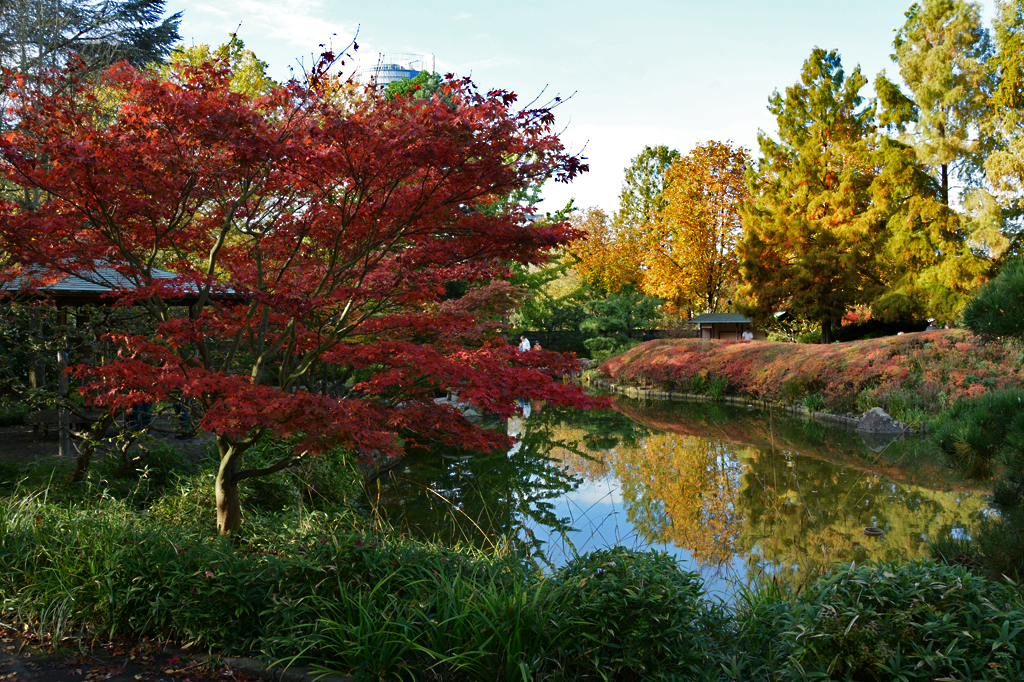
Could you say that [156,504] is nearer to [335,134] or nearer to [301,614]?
[301,614]

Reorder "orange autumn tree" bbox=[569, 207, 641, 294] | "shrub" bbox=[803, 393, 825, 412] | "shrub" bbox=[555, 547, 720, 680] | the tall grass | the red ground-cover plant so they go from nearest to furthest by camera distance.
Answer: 1. the tall grass
2. "shrub" bbox=[555, 547, 720, 680]
3. the red ground-cover plant
4. "shrub" bbox=[803, 393, 825, 412]
5. "orange autumn tree" bbox=[569, 207, 641, 294]

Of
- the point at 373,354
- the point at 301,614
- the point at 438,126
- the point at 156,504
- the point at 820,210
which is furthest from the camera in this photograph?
the point at 820,210

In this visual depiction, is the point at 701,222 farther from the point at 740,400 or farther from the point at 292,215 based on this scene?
the point at 292,215

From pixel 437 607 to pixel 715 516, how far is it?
187 inches

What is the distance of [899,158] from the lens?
68.2ft

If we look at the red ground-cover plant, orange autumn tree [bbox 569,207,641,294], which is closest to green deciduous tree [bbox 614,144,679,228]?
orange autumn tree [bbox 569,207,641,294]

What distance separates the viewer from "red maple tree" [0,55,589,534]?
3.92 metres

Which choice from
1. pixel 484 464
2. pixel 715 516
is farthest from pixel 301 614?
pixel 484 464

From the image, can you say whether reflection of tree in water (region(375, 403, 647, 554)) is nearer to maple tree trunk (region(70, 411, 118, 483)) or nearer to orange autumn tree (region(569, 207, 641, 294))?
maple tree trunk (region(70, 411, 118, 483))

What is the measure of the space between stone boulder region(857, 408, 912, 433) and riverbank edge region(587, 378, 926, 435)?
0.37 ft

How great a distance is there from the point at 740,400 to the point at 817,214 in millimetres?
9591

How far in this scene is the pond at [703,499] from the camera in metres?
6.05

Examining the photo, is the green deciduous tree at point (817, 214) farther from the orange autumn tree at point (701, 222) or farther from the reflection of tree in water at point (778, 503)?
the reflection of tree in water at point (778, 503)

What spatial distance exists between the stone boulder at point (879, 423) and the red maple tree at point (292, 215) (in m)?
9.91
